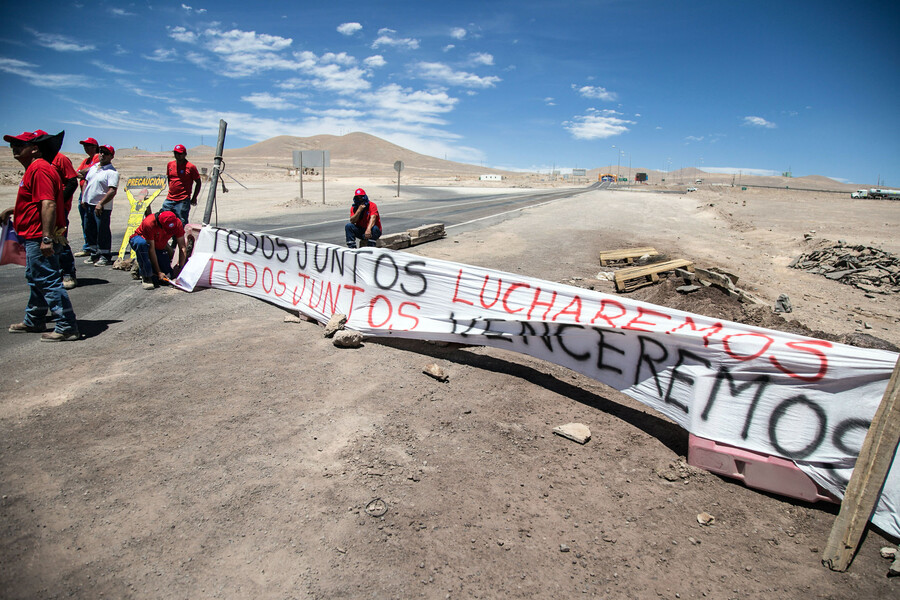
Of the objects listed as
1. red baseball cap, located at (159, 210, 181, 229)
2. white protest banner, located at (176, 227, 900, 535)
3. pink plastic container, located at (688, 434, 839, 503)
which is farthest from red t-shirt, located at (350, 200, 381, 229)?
pink plastic container, located at (688, 434, 839, 503)

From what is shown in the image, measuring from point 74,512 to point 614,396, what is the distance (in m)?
4.05

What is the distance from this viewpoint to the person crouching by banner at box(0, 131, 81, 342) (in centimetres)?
510

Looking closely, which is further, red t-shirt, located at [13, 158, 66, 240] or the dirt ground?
red t-shirt, located at [13, 158, 66, 240]

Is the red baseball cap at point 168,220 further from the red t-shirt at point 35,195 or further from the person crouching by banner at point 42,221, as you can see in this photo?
the red t-shirt at point 35,195

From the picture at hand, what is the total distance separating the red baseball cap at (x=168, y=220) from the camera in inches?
283

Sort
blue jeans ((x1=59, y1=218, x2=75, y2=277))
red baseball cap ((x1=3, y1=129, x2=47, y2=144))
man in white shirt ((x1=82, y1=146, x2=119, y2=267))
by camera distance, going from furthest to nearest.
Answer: man in white shirt ((x1=82, y1=146, x2=119, y2=267)), blue jeans ((x1=59, y1=218, x2=75, y2=277)), red baseball cap ((x1=3, y1=129, x2=47, y2=144))

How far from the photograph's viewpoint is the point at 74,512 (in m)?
2.85

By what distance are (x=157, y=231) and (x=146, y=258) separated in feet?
1.88

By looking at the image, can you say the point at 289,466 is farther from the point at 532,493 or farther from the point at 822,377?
the point at 822,377

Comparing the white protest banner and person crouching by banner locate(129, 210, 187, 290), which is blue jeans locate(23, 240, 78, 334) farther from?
the white protest banner

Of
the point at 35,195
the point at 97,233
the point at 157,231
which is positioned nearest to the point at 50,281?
the point at 35,195

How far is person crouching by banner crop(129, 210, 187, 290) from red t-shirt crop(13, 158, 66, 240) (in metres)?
1.83

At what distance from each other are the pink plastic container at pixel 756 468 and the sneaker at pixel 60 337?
6161mm

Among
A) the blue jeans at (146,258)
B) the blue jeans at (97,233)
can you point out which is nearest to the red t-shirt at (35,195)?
the blue jeans at (146,258)
